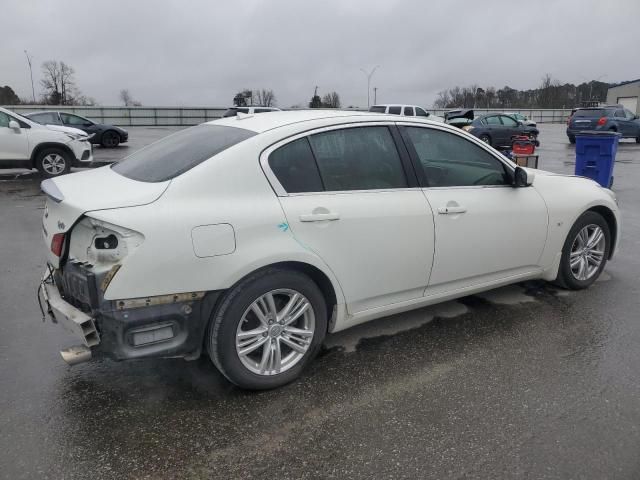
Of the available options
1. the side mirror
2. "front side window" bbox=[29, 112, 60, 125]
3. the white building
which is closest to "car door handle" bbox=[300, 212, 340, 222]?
the side mirror

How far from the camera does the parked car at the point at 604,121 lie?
24000 millimetres

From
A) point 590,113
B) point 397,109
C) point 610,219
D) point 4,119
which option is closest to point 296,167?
point 610,219

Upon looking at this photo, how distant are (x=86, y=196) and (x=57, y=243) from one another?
313 millimetres

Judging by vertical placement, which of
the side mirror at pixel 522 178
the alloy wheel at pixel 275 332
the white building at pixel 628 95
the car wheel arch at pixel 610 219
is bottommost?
the alloy wheel at pixel 275 332

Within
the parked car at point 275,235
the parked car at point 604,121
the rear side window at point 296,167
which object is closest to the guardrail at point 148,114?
the parked car at point 604,121

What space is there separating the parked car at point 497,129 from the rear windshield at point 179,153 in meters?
19.7

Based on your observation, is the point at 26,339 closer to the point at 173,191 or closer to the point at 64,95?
the point at 173,191

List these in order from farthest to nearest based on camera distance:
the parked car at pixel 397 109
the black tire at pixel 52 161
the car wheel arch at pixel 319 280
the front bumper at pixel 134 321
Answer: the parked car at pixel 397 109 < the black tire at pixel 52 161 < the car wheel arch at pixel 319 280 < the front bumper at pixel 134 321

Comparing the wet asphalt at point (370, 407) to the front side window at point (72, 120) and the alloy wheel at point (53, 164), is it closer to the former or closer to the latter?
the alloy wheel at point (53, 164)

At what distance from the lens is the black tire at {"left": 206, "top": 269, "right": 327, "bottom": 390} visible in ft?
9.57

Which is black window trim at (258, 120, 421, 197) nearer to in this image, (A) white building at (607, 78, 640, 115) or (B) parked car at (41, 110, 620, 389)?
(B) parked car at (41, 110, 620, 389)

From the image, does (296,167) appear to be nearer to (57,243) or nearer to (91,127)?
(57,243)

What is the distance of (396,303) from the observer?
3662 mm

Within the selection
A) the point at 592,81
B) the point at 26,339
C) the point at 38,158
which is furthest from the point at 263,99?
the point at 26,339
